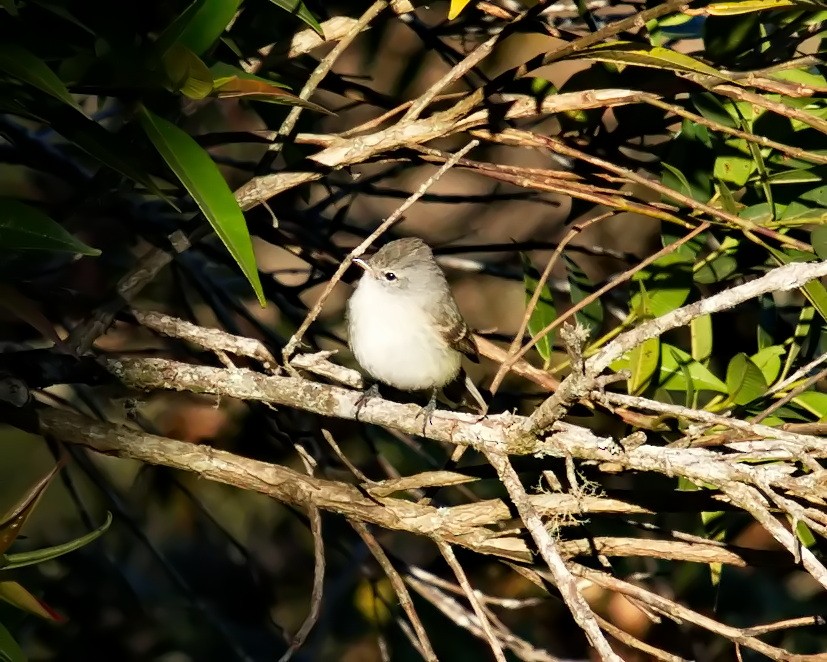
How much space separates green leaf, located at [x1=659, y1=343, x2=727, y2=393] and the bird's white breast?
1087 mm

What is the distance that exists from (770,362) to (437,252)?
153 centimetres

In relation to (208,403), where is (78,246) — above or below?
above

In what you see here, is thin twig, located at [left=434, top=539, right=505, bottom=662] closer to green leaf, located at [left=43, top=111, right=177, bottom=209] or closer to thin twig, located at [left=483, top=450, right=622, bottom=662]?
thin twig, located at [left=483, top=450, right=622, bottom=662]

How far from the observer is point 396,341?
355cm

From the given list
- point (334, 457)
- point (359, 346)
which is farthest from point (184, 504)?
point (359, 346)

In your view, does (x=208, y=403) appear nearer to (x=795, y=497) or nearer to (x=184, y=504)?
(x=184, y=504)

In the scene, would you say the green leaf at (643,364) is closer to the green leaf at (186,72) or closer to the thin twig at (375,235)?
the thin twig at (375,235)

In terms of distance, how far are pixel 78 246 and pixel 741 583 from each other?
103 inches

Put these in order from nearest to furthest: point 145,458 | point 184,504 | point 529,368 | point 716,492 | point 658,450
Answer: point 658,450 < point 716,492 < point 145,458 < point 529,368 < point 184,504

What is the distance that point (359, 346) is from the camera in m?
3.55

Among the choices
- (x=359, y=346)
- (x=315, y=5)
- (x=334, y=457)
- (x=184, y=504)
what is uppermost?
(x=315, y=5)

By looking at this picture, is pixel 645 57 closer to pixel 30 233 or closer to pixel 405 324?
pixel 30 233

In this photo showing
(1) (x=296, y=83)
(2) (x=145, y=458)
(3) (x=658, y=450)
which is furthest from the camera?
(1) (x=296, y=83)

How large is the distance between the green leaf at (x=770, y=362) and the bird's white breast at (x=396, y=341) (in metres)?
1.22
